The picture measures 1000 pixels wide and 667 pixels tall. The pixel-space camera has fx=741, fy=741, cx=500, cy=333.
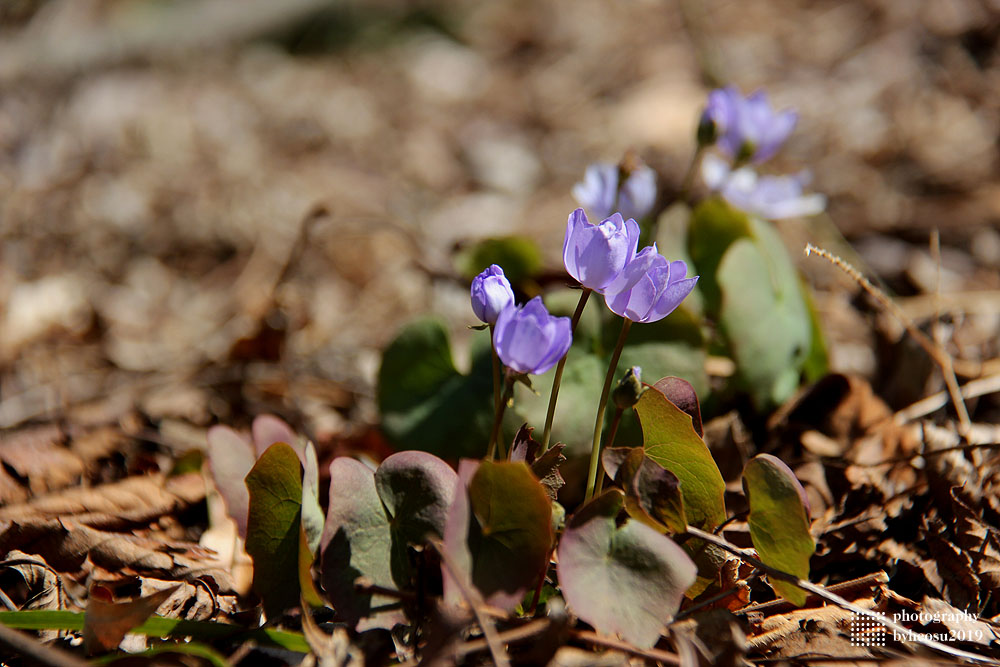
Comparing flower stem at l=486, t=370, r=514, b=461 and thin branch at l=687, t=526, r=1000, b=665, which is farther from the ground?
flower stem at l=486, t=370, r=514, b=461

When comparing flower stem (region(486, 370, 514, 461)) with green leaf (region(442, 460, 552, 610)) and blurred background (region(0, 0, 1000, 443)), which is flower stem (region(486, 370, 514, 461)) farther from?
blurred background (region(0, 0, 1000, 443))

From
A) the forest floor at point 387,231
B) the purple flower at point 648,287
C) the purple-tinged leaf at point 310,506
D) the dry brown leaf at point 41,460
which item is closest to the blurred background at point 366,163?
the forest floor at point 387,231

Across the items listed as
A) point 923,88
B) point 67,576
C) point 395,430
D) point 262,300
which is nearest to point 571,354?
point 395,430

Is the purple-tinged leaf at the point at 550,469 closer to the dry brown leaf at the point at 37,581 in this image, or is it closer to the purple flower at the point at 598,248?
the purple flower at the point at 598,248

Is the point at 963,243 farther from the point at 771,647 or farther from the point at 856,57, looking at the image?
the point at 771,647

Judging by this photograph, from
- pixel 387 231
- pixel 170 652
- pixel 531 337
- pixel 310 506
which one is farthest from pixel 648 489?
pixel 387 231

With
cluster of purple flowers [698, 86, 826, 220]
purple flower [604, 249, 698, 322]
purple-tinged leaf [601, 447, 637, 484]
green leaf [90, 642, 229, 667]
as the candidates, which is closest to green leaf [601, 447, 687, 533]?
purple-tinged leaf [601, 447, 637, 484]

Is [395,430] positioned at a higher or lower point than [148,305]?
higher
